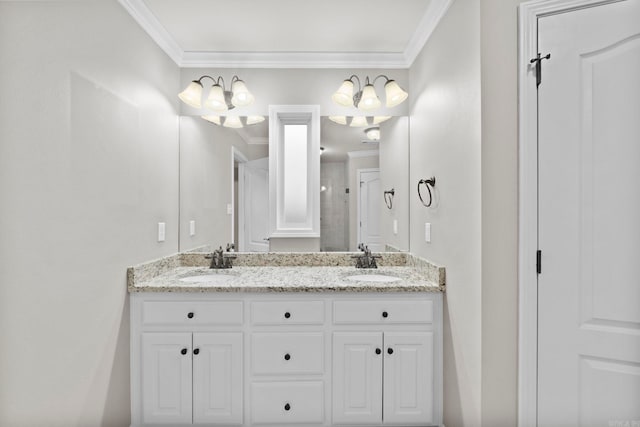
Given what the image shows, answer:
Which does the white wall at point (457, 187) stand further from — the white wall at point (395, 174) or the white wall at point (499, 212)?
the white wall at point (395, 174)

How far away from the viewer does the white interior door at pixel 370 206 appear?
97.2 inches

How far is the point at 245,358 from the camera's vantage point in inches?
72.2

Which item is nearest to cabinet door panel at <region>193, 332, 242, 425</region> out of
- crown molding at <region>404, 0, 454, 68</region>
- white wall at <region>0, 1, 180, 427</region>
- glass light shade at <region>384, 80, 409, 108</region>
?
white wall at <region>0, 1, 180, 427</region>

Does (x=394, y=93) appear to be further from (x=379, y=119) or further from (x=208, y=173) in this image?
(x=208, y=173)

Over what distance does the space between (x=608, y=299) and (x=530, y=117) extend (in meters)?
0.78

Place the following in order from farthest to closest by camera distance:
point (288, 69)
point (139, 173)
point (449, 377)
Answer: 1. point (288, 69)
2. point (139, 173)
3. point (449, 377)

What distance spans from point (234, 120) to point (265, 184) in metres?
0.53

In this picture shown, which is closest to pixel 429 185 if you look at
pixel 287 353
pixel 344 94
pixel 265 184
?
pixel 344 94

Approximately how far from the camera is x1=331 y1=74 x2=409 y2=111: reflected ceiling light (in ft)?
7.60

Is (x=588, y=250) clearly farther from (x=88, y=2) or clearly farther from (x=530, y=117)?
(x=88, y=2)

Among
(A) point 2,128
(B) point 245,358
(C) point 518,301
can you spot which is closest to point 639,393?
(C) point 518,301

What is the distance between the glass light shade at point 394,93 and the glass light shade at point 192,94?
133cm

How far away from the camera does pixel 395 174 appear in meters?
2.47

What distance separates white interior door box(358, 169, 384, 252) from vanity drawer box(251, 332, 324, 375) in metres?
0.89
